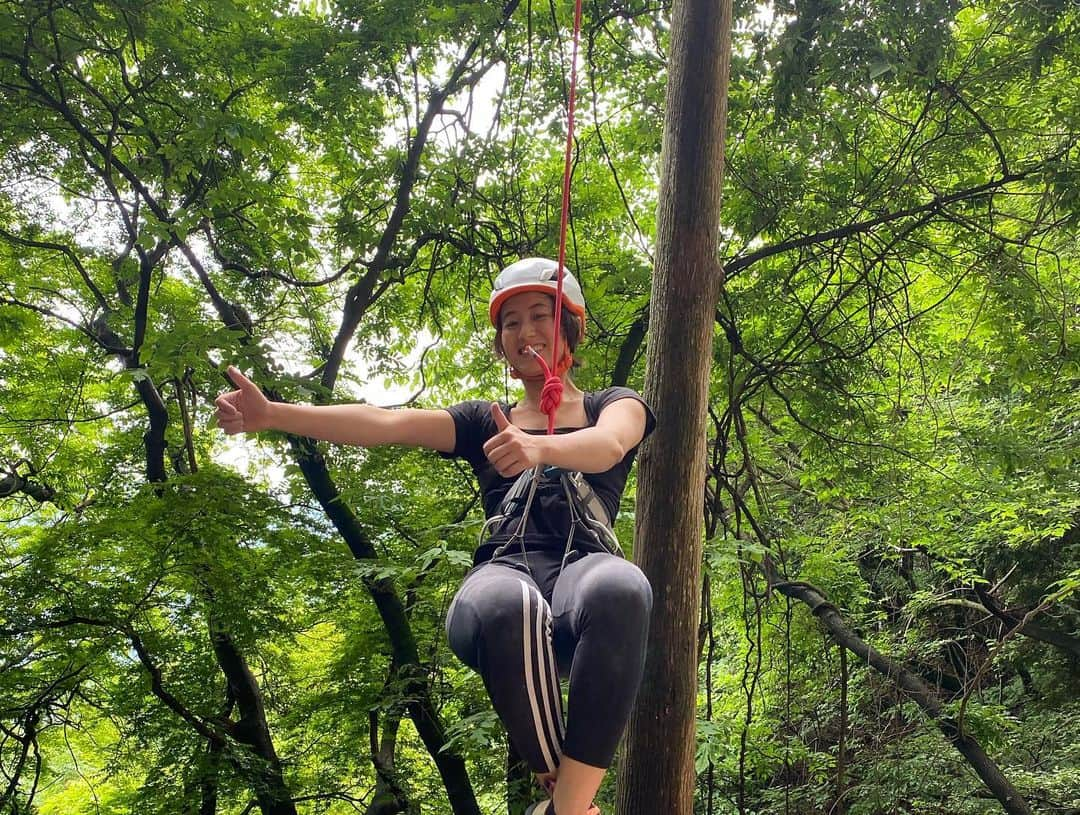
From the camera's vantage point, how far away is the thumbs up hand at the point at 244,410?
4.85 ft

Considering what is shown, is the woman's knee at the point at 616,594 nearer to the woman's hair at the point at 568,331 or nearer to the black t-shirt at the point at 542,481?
the black t-shirt at the point at 542,481

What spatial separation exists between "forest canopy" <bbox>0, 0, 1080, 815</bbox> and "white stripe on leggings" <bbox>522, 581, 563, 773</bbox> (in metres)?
1.46

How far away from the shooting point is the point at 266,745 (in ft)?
18.7

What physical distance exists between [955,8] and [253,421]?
2952 mm

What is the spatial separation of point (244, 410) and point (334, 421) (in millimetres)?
175

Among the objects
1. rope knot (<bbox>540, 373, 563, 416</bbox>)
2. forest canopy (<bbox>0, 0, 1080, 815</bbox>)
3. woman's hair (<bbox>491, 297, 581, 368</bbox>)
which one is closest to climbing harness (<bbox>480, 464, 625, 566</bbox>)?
rope knot (<bbox>540, 373, 563, 416</bbox>)

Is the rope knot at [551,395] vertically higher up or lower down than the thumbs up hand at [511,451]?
higher up

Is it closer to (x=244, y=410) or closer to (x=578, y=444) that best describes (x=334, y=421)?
(x=244, y=410)

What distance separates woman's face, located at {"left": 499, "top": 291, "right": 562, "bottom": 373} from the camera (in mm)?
1736

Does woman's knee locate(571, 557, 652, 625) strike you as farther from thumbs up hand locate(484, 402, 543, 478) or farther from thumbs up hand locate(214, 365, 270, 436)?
thumbs up hand locate(214, 365, 270, 436)

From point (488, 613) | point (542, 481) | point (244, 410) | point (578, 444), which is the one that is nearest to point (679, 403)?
point (542, 481)

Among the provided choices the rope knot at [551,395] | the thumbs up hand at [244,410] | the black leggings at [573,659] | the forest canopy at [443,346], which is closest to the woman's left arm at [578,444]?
the rope knot at [551,395]

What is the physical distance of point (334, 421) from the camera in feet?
5.10

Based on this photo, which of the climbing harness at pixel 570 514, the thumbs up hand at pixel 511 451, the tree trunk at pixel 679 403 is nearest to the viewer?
the thumbs up hand at pixel 511 451
